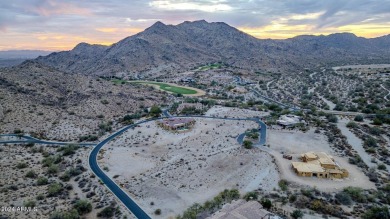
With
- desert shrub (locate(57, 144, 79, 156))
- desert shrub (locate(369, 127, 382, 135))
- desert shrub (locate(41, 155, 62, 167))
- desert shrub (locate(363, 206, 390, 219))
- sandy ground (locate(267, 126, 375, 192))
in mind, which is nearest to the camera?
desert shrub (locate(363, 206, 390, 219))

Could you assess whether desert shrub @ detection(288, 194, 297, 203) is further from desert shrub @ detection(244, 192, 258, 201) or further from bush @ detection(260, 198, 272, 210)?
desert shrub @ detection(244, 192, 258, 201)

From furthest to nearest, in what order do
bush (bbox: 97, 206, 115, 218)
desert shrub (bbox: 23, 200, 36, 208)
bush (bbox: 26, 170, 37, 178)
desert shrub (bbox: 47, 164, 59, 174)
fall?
desert shrub (bbox: 47, 164, 59, 174)
bush (bbox: 26, 170, 37, 178)
desert shrub (bbox: 23, 200, 36, 208)
bush (bbox: 97, 206, 115, 218)

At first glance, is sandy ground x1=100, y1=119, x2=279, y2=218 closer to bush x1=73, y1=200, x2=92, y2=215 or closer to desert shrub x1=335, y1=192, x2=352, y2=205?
bush x1=73, y1=200, x2=92, y2=215

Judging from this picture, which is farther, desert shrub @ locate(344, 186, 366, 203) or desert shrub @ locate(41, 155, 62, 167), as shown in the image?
desert shrub @ locate(41, 155, 62, 167)

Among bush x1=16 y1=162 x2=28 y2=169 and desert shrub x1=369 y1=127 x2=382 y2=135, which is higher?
desert shrub x1=369 y1=127 x2=382 y2=135

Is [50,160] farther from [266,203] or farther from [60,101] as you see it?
[60,101]

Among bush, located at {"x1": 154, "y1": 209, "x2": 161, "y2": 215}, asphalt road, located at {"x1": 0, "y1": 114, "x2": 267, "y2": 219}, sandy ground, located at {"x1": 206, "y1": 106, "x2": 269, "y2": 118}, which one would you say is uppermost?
sandy ground, located at {"x1": 206, "y1": 106, "x2": 269, "y2": 118}

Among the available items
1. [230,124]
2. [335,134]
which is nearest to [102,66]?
[230,124]

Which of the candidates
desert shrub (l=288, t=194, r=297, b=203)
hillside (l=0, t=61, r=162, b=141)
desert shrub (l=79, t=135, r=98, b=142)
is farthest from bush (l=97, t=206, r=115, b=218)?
hillside (l=0, t=61, r=162, b=141)

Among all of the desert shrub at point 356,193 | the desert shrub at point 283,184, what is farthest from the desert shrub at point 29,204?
the desert shrub at point 356,193
